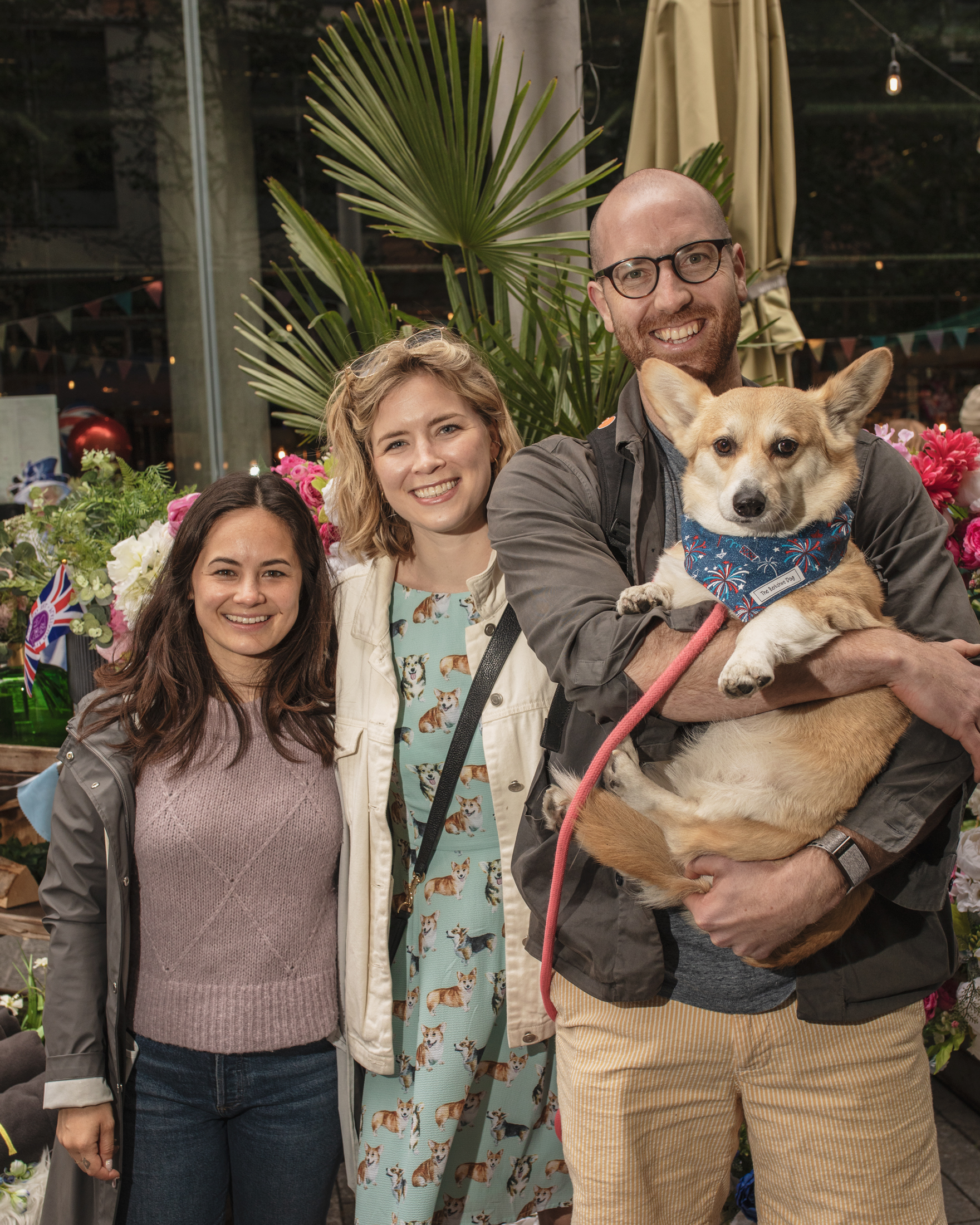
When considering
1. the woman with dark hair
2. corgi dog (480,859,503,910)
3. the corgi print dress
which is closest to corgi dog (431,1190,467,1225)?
the corgi print dress

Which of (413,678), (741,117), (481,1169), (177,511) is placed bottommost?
(481,1169)

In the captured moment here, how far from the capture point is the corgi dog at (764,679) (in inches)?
52.5

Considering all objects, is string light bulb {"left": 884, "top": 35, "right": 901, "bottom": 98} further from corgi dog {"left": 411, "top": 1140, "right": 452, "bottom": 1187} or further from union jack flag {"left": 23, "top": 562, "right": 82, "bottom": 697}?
corgi dog {"left": 411, "top": 1140, "right": 452, "bottom": 1187}

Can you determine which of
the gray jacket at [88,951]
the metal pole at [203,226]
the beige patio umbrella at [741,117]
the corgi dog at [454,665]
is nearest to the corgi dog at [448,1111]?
the gray jacket at [88,951]

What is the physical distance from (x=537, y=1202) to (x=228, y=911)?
0.92 metres

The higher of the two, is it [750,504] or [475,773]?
[750,504]

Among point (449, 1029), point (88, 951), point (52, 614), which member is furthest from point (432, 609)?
point (52, 614)

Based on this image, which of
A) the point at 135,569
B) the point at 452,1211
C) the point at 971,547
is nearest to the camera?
the point at 452,1211

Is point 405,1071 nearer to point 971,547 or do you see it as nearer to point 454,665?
point 454,665

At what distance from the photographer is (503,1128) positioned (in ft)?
6.16

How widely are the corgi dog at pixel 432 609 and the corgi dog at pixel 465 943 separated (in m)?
0.63

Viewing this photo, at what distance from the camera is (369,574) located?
201 centimetres

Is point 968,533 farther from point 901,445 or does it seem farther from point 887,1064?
point 887,1064

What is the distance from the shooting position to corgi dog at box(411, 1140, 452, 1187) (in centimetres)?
178
